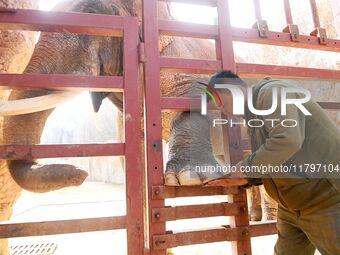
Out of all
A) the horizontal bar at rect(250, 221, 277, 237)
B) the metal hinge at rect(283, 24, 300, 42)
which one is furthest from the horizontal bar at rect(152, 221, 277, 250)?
the metal hinge at rect(283, 24, 300, 42)

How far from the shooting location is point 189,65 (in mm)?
1945

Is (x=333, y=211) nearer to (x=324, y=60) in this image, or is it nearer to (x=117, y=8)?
(x=117, y=8)

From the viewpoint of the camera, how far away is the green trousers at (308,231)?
5.19ft

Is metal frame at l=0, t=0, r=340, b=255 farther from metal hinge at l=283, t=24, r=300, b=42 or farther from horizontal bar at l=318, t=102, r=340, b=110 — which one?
horizontal bar at l=318, t=102, r=340, b=110

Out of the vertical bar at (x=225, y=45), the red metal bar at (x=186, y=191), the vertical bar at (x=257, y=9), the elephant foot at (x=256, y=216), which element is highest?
the vertical bar at (x=257, y=9)

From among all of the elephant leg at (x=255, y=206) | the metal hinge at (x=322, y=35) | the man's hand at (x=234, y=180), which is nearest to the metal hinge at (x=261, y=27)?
the metal hinge at (x=322, y=35)

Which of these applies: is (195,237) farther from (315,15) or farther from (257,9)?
(315,15)

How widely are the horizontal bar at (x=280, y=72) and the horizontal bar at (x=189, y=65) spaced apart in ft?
0.56

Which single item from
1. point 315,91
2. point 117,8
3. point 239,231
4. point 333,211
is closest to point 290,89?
point 333,211

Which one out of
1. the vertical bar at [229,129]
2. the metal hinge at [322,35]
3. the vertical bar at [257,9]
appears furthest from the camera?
the metal hinge at [322,35]

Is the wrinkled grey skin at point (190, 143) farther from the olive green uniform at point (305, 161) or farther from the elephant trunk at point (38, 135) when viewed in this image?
the elephant trunk at point (38, 135)

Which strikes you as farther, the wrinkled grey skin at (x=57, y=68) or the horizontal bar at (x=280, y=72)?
the horizontal bar at (x=280, y=72)

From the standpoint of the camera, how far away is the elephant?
180 centimetres

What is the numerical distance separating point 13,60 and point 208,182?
2970 mm
